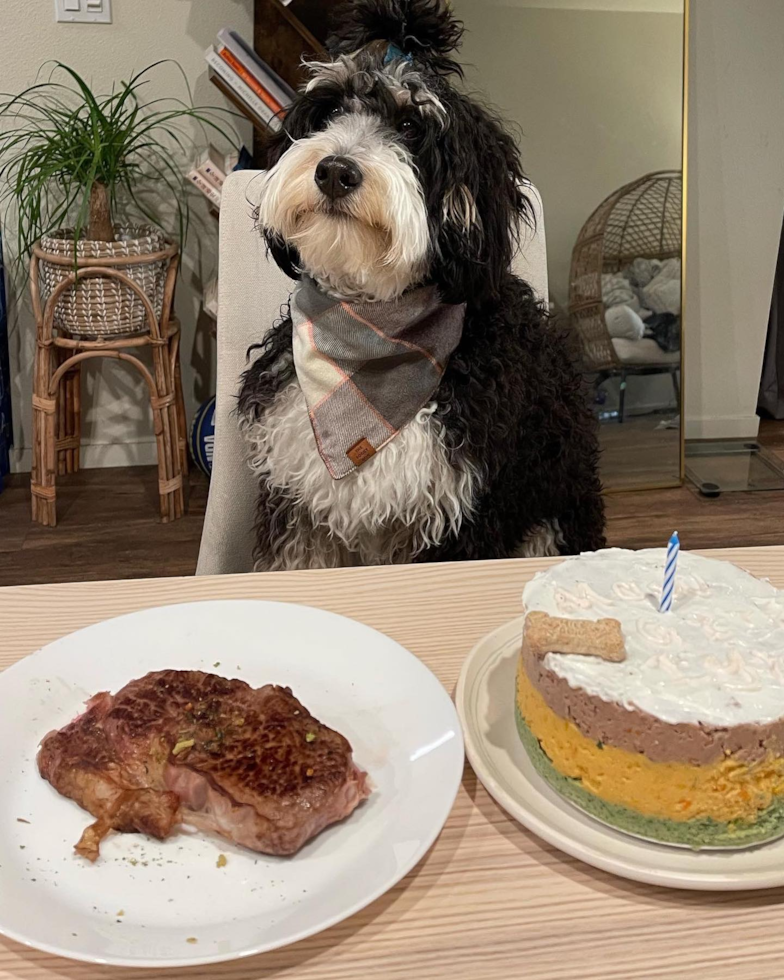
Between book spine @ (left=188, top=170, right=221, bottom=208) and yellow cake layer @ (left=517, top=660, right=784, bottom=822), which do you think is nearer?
yellow cake layer @ (left=517, top=660, right=784, bottom=822)

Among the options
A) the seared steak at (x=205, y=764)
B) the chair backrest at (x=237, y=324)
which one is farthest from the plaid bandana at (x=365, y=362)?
→ the seared steak at (x=205, y=764)

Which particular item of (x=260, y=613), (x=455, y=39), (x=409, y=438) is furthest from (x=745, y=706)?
(x=455, y=39)

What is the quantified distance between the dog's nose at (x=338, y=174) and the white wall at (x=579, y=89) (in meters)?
1.89

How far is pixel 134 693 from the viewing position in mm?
708

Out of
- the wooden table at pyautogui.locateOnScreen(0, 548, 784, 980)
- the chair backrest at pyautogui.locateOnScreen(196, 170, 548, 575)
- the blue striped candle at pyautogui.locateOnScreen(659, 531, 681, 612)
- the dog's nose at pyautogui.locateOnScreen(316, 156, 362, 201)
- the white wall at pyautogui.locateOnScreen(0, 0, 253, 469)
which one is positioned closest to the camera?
the wooden table at pyautogui.locateOnScreen(0, 548, 784, 980)

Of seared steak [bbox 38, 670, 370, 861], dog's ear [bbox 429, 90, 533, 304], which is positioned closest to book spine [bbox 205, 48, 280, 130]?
dog's ear [bbox 429, 90, 533, 304]

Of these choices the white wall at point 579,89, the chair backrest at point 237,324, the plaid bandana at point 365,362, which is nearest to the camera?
the plaid bandana at point 365,362

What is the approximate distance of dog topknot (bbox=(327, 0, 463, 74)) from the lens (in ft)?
3.89

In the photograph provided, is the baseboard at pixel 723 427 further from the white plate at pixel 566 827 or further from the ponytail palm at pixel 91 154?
the white plate at pixel 566 827

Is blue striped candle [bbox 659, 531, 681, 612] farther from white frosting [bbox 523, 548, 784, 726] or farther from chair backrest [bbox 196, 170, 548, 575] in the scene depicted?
chair backrest [bbox 196, 170, 548, 575]

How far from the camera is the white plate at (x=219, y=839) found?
21.5 inches

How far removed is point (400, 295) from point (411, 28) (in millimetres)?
340

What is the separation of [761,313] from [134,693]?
3.12m

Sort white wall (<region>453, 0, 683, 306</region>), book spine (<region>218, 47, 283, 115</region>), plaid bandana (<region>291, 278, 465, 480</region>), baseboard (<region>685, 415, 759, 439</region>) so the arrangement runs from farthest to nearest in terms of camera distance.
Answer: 1. baseboard (<region>685, 415, 759, 439</region>)
2. white wall (<region>453, 0, 683, 306</region>)
3. book spine (<region>218, 47, 283, 115</region>)
4. plaid bandana (<region>291, 278, 465, 480</region>)
